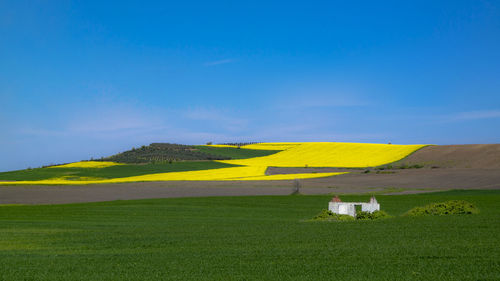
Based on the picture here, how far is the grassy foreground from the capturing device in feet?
33.0

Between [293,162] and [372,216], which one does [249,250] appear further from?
[293,162]

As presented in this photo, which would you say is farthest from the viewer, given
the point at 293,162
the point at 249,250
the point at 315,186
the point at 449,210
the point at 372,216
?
the point at 293,162

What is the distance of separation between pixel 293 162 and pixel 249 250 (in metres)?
57.7

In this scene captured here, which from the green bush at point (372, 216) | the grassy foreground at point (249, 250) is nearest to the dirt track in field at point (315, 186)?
the grassy foreground at point (249, 250)

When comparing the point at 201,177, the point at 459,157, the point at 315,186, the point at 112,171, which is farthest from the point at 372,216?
the point at 112,171

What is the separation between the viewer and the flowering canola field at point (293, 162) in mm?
54938

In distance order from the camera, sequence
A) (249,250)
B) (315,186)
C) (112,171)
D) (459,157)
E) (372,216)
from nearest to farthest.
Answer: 1. (249,250)
2. (372,216)
3. (315,186)
4. (459,157)
5. (112,171)

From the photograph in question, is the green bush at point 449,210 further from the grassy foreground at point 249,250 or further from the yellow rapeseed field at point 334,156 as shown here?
the yellow rapeseed field at point 334,156

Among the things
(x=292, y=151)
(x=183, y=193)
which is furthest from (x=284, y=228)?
(x=292, y=151)

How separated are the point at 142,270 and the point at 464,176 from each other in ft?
138

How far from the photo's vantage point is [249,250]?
13.2 m

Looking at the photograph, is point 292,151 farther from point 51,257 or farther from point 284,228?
point 51,257

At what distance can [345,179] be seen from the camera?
4941cm

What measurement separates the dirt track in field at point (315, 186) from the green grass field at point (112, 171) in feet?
33.9
